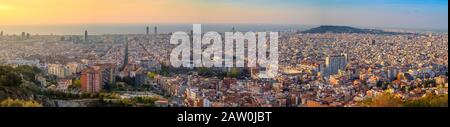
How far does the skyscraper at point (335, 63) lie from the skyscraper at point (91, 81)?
2.58 meters

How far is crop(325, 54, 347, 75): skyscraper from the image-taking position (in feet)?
23.1

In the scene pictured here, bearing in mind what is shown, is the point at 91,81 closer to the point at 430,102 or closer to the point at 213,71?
the point at 213,71

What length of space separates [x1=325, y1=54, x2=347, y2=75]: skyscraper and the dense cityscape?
12mm

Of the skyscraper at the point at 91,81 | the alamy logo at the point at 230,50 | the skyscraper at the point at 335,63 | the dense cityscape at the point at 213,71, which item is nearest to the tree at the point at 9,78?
the dense cityscape at the point at 213,71

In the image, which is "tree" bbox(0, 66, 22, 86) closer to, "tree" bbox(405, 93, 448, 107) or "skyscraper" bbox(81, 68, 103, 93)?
"skyscraper" bbox(81, 68, 103, 93)

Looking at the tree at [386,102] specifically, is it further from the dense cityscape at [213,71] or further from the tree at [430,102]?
the dense cityscape at [213,71]

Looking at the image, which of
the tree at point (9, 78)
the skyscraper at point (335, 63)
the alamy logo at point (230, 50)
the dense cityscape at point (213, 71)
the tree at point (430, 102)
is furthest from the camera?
the skyscraper at point (335, 63)

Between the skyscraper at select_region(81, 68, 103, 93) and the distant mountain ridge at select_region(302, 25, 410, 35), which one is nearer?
the skyscraper at select_region(81, 68, 103, 93)

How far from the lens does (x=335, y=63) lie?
739cm

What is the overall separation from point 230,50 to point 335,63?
58.6 inches

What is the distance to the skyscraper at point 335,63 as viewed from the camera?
704 cm

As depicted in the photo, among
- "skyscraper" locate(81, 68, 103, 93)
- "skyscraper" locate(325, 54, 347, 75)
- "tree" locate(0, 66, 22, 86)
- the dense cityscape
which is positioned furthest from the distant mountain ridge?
"tree" locate(0, 66, 22, 86)

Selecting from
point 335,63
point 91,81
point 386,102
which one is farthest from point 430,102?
point 91,81
